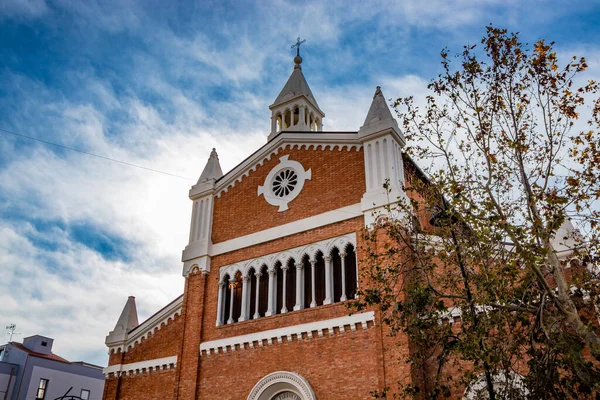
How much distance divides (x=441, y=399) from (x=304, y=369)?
4222 millimetres

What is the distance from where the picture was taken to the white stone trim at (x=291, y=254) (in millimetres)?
18344

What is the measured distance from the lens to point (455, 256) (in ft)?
37.6

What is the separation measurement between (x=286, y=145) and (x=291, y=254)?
4670 mm

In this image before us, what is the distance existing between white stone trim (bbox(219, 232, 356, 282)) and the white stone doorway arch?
373 centimetres

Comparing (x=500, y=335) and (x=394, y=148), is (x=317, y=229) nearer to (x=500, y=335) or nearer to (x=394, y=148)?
(x=394, y=148)

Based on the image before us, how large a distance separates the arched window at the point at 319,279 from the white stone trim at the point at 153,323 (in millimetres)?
6105

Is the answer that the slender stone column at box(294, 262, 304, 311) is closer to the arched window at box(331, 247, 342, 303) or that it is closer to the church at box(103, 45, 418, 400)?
the church at box(103, 45, 418, 400)

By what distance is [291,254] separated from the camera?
63.9 ft

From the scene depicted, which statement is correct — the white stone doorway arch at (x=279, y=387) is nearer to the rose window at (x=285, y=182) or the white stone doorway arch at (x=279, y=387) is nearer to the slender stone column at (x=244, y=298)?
the slender stone column at (x=244, y=298)

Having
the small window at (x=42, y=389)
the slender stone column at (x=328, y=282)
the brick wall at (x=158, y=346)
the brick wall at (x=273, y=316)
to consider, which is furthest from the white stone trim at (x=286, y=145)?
the small window at (x=42, y=389)

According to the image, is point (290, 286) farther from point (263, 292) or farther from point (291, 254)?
point (263, 292)

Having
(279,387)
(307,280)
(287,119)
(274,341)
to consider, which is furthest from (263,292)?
(287,119)

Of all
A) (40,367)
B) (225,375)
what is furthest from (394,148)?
(40,367)

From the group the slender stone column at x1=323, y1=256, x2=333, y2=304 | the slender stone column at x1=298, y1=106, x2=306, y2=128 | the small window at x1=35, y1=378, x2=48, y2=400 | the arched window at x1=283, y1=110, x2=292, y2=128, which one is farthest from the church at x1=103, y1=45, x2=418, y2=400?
the small window at x1=35, y1=378, x2=48, y2=400
